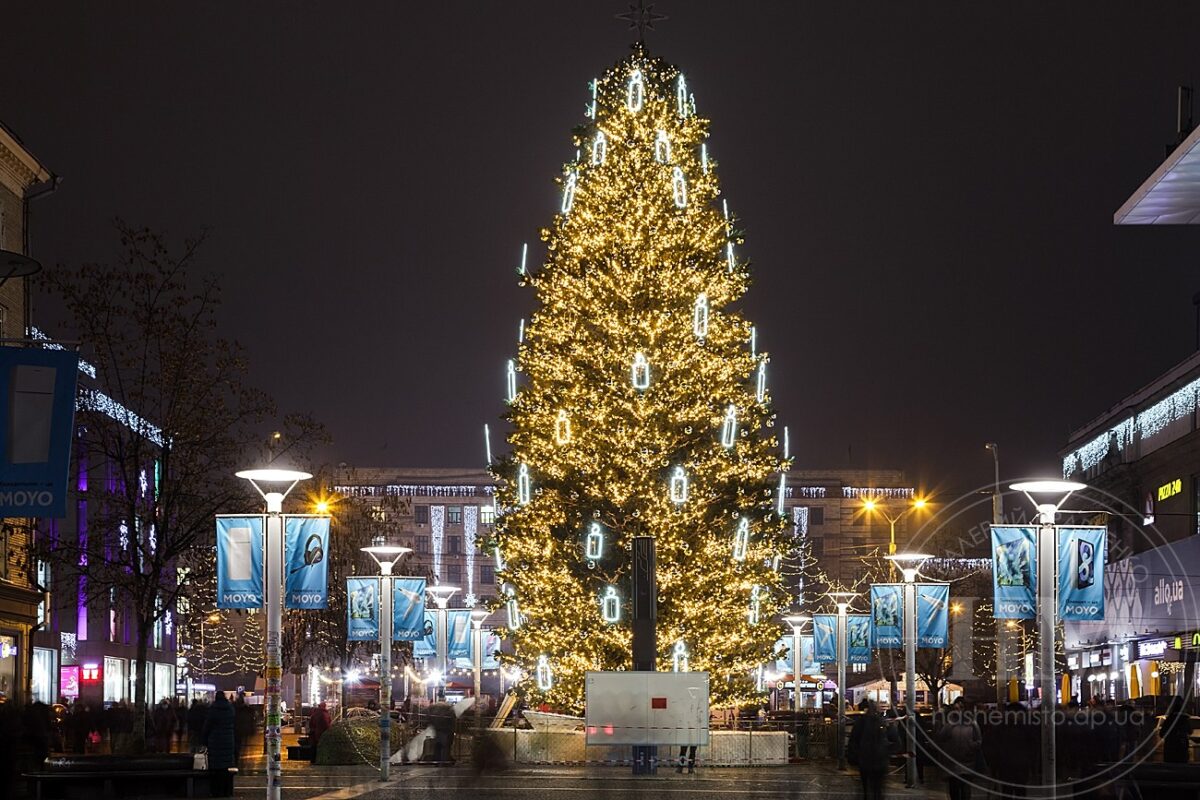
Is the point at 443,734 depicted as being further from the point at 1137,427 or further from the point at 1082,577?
the point at 1137,427

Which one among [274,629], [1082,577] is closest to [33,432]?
[274,629]

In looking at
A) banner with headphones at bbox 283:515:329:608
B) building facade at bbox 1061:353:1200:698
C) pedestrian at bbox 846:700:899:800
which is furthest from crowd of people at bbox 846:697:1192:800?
building facade at bbox 1061:353:1200:698

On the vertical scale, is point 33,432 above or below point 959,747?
above

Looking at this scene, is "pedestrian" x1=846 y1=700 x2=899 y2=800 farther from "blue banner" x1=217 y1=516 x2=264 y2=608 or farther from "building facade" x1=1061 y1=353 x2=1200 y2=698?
"building facade" x1=1061 y1=353 x2=1200 y2=698

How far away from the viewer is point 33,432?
814 inches

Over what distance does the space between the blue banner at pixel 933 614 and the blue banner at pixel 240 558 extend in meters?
19.1

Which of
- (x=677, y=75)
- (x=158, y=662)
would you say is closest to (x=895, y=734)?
(x=677, y=75)

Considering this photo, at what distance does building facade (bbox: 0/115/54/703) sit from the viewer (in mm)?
56156

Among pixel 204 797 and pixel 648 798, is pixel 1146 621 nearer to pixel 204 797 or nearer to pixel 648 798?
pixel 648 798

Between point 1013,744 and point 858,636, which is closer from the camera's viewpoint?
point 1013,744

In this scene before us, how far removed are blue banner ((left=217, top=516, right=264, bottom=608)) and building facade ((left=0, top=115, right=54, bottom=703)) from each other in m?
31.0

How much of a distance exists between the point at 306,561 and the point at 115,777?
229 inches

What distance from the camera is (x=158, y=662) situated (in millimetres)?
104875

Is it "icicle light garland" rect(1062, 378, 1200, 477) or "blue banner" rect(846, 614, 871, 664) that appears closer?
"blue banner" rect(846, 614, 871, 664)
